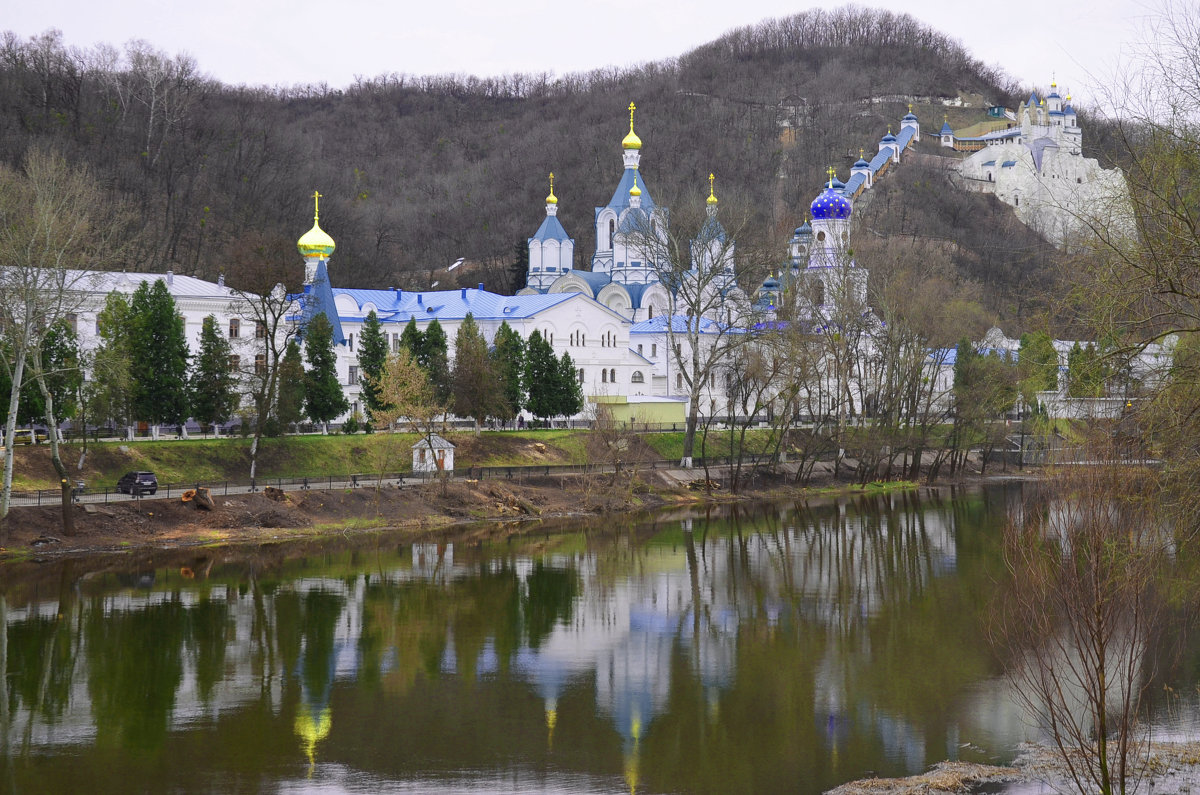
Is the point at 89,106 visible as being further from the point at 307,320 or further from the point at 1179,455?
the point at 1179,455

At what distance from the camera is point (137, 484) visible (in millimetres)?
33375

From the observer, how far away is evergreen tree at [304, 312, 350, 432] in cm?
4456

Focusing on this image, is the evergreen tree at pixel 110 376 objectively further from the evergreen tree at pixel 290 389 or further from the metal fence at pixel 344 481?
the evergreen tree at pixel 290 389

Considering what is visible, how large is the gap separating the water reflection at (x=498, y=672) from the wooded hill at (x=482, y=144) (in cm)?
1651

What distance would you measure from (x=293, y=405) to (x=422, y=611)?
1885 cm

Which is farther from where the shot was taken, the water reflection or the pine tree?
the pine tree

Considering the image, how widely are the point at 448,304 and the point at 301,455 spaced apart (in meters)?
22.9

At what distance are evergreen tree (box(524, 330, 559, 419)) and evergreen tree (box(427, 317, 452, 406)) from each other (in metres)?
4.29

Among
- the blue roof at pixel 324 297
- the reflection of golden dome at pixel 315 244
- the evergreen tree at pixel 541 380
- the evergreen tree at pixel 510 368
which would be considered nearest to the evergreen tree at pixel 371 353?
the blue roof at pixel 324 297

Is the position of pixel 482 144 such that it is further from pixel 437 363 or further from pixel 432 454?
pixel 432 454

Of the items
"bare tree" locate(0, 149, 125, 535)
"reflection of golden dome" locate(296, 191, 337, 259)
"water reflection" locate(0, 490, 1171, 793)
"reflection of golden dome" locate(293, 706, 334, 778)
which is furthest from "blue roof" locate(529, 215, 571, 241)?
"reflection of golden dome" locate(293, 706, 334, 778)

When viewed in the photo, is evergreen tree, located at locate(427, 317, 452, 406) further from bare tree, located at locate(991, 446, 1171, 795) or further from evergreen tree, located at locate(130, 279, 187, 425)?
bare tree, located at locate(991, 446, 1171, 795)

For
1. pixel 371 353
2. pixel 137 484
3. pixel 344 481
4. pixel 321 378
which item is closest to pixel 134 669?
pixel 137 484

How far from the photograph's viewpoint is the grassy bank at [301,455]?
35312 mm
